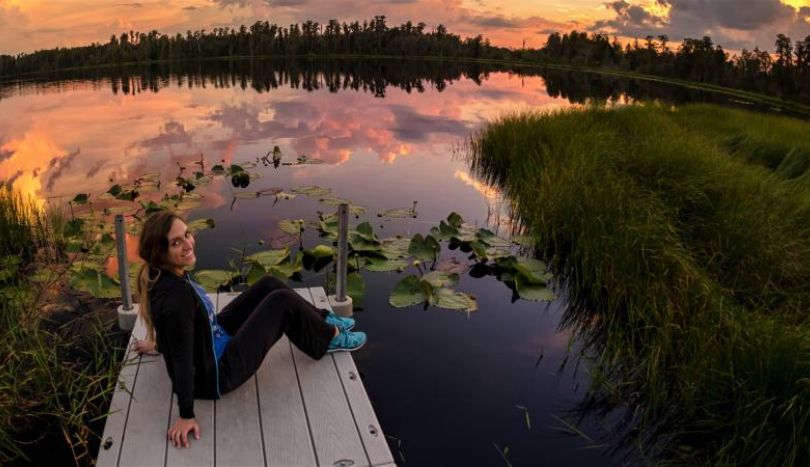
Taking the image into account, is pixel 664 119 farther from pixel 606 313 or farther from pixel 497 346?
pixel 497 346

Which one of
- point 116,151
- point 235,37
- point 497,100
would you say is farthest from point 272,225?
point 235,37

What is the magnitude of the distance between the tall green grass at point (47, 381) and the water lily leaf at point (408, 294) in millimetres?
3064

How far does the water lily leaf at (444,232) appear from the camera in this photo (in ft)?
30.5

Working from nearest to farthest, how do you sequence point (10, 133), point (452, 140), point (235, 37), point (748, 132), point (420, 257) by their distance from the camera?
1. point (420, 257)
2. point (748, 132)
3. point (10, 133)
4. point (452, 140)
5. point (235, 37)

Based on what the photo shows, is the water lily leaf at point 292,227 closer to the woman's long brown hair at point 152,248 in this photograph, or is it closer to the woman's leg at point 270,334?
the woman's leg at point 270,334

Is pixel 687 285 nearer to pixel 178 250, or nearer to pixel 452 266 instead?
pixel 452 266

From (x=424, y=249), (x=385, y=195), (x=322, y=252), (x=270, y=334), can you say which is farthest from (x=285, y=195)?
(x=270, y=334)

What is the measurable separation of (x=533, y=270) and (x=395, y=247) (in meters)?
2.12

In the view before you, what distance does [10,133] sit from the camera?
18703mm

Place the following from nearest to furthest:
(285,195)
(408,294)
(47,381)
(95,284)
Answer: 1. (47,381)
2. (95,284)
3. (408,294)
4. (285,195)

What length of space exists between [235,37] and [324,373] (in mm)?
118407

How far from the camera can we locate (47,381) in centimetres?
451

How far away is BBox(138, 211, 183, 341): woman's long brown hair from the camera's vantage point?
342 centimetres

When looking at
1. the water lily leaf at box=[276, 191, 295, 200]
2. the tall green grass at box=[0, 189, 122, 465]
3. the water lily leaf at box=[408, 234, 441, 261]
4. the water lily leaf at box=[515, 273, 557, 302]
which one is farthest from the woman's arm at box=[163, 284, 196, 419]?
the water lily leaf at box=[276, 191, 295, 200]
